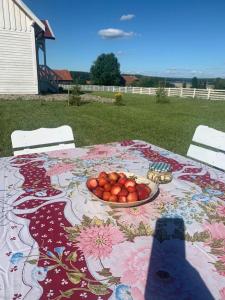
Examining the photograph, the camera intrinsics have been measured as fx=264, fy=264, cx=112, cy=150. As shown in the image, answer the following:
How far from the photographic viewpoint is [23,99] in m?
12.4

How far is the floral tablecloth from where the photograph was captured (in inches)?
34.1

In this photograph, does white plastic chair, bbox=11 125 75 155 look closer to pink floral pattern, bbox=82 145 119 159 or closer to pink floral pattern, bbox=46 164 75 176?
pink floral pattern, bbox=82 145 119 159

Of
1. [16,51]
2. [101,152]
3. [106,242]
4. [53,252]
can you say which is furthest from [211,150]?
[16,51]

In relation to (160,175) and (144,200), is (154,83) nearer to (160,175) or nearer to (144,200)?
(160,175)

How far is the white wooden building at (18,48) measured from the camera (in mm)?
12055

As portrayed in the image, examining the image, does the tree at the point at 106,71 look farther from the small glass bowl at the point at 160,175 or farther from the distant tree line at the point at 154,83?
the small glass bowl at the point at 160,175

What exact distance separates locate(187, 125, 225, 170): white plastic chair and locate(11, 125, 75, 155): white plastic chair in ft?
4.17

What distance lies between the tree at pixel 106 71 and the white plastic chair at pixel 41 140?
166 ft

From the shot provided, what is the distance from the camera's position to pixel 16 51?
12562 mm

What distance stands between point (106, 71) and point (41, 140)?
51587 mm

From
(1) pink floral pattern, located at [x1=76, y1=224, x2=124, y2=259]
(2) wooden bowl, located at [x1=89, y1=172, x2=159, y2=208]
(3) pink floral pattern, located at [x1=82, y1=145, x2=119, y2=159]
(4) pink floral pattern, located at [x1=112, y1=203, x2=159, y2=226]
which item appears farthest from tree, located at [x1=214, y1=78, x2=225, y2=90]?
(1) pink floral pattern, located at [x1=76, y1=224, x2=124, y2=259]

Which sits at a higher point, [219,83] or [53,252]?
[219,83]

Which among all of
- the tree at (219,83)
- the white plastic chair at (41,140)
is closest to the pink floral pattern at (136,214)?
the white plastic chair at (41,140)

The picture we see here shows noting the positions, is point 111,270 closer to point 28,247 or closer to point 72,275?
point 72,275
